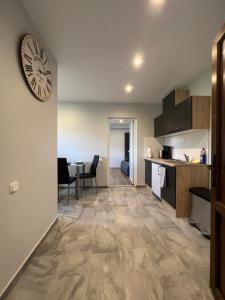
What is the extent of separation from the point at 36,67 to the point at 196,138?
2976 millimetres

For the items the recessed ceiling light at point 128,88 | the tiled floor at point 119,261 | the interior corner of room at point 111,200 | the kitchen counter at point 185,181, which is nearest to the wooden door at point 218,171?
the interior corner of room at point 111,200

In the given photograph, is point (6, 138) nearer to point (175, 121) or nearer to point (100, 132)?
point (175, 121)

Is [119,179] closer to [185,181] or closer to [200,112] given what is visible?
[185,181]

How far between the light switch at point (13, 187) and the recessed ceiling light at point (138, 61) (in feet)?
7.66

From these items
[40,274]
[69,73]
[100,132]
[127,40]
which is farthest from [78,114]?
[40,274]

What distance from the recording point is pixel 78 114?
5531 millimetres

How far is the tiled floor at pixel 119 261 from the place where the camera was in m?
1.57

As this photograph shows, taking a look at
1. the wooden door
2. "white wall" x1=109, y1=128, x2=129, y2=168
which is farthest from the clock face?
"white wall" x1=109, y1=128, x2=129, y2=168

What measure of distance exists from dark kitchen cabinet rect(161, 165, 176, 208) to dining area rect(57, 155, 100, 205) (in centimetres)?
192

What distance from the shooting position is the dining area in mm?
3947

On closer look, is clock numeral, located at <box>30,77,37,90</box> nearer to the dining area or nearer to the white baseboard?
the white baseboard

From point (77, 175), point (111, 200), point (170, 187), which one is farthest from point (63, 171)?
point (170, 187)

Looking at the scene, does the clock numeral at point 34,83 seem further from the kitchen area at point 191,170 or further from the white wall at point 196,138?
the white wall at point 196,138

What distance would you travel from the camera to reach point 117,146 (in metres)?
10.2
